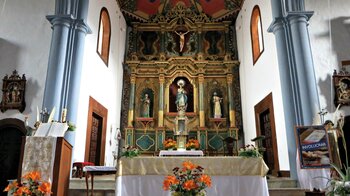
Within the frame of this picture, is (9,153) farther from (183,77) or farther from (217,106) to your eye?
(217,106)

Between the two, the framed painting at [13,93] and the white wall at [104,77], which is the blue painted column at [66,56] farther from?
the framed painting at [13,93]

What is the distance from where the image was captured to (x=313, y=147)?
5.96 metres

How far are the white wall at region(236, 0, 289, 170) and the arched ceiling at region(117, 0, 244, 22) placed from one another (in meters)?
0.55

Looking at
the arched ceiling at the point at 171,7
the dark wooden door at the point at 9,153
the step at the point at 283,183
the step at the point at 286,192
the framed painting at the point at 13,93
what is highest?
the arched ceiling at the point at 171,7

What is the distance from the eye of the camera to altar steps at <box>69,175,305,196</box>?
585 centimetres

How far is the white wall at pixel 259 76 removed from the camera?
26.3ft

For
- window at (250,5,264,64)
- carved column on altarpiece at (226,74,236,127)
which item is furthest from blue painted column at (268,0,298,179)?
carved column on altarpiece at (226,74,236,127)

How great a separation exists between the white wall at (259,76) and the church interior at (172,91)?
55 mm

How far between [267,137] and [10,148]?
23.8 feet

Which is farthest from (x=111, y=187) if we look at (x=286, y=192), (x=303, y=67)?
(x=303, y=67)

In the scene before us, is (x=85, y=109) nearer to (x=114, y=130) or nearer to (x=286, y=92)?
(x=114, y=130)

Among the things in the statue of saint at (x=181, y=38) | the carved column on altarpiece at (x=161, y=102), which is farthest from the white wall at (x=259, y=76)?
the carved column on altarpiece at (x=161, y=102)

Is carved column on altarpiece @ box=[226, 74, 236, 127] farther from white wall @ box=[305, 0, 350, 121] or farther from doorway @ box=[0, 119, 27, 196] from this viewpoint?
doorway @ box=[0, 119, 27, 196]

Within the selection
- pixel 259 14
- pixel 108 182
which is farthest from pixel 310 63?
pixel 108 182
